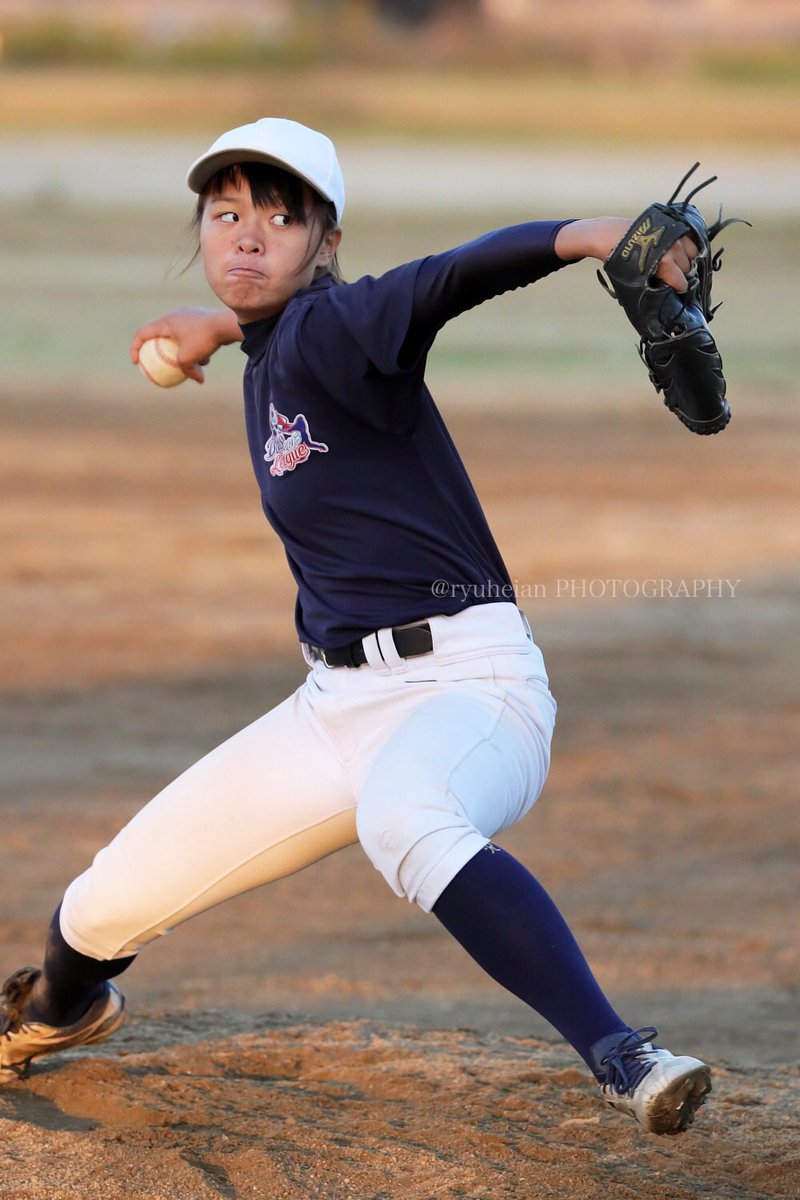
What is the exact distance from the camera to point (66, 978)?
9.42 feet

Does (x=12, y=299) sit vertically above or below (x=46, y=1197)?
above

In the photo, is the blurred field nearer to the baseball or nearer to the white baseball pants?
the baseball

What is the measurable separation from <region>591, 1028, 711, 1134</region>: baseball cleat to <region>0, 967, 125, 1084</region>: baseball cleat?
1.04 meters

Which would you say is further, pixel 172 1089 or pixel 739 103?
pixel 739 103

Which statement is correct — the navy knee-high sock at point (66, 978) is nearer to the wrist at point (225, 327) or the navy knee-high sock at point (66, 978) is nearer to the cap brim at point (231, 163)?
the wrist at point (225, 327)

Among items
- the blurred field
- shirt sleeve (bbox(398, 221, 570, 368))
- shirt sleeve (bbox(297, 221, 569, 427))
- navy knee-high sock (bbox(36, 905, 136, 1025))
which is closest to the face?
shirt sleeve (bbox(297, 221, 569, 427))

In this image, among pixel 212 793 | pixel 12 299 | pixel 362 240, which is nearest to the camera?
pixel 212 793

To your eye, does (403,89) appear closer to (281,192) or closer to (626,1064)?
(281,192)

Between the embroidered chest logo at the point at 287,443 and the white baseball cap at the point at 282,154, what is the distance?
1.15 feet

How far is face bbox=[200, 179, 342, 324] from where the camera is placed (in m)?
2.56

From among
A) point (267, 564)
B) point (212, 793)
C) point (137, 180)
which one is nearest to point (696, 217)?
point (212, 793)

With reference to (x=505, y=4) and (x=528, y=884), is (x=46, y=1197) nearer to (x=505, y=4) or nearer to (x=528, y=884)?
(x=528, y=884)

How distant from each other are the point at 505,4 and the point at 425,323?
2870 cm

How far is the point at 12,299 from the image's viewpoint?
19.0 m
